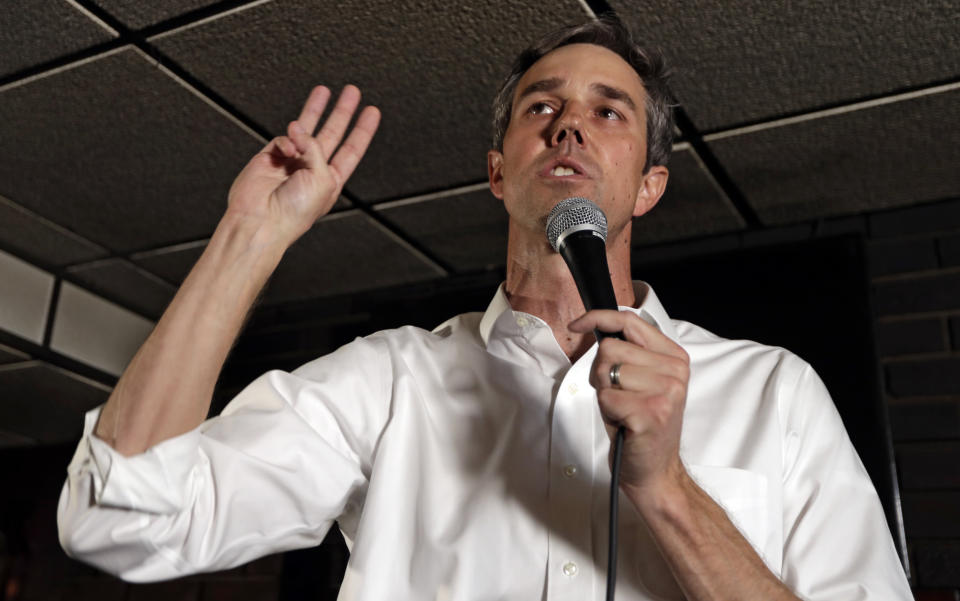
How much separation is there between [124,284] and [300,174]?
259cm

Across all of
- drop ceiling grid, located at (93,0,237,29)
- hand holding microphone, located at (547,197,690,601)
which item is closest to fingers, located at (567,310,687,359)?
hand holding microphone, located at (547,197,690,601)

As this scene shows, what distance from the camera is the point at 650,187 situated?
1.84 m

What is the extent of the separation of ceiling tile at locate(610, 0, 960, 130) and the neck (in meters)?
0.62

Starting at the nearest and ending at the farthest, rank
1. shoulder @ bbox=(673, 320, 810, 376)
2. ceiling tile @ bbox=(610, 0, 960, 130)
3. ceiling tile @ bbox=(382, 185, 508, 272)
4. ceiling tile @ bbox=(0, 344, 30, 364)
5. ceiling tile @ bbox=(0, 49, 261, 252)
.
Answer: shoulder @ bbox=(673, 320, 810, 376)
ceiling tile @ bbox=(610, 0, 960, 130)
ceiling tile @ bbox=(0, 49, 261, 252)
ceiling tile @ bbox=(382, 185, 508, 272)
ceiling tile @ bbox=(0, 344, 30, 364)

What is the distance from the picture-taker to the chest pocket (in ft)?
4.13

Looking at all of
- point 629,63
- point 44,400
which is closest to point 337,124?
point 629,63

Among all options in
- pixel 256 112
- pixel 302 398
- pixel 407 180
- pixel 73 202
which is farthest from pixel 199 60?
pixel 302 398

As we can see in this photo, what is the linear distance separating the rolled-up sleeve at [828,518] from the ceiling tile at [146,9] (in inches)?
54.5

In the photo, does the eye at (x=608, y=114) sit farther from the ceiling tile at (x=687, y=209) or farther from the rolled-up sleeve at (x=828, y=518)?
the ceiling tile at (x=687, y=209)

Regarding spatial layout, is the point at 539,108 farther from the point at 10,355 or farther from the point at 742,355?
the point at 10,355

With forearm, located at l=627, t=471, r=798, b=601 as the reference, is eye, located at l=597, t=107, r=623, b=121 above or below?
above

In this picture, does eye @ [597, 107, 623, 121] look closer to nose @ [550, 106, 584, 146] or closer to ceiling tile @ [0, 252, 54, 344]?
nose @ [550, 106, 584, 146]

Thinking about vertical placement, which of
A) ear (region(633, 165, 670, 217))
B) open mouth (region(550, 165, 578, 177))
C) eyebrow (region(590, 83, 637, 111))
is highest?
eyebrow (region(590, 83, 637, 111))

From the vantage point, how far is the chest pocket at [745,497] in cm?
126
